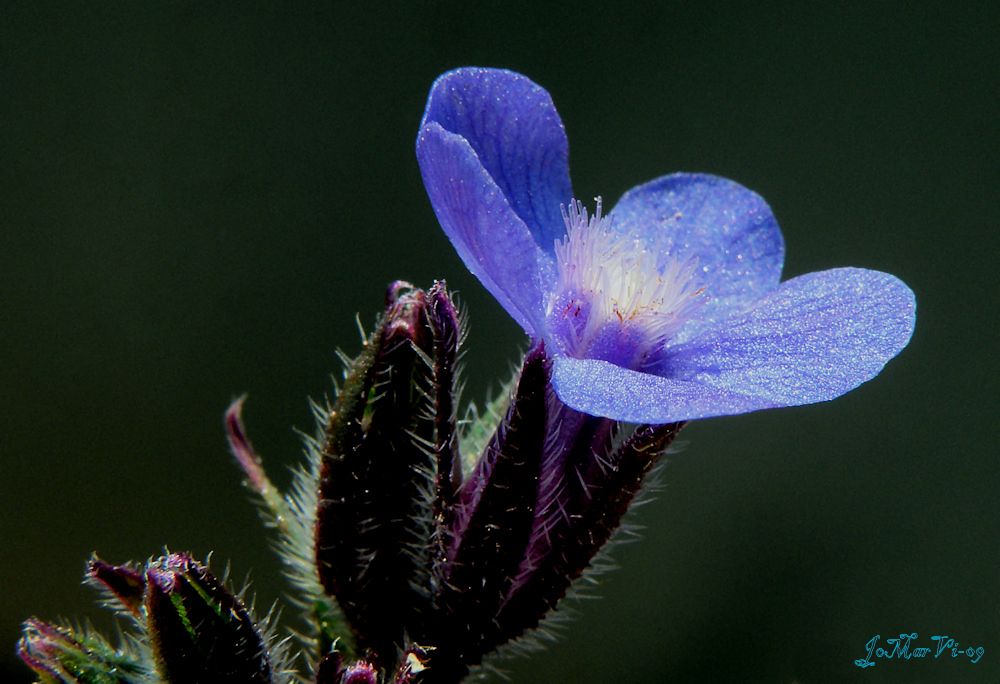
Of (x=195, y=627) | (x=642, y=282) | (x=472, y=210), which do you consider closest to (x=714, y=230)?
(x=642, y=282)

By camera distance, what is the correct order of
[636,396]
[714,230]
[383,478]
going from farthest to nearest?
1. [714,230]
2. [383,478]
3. [636,396]

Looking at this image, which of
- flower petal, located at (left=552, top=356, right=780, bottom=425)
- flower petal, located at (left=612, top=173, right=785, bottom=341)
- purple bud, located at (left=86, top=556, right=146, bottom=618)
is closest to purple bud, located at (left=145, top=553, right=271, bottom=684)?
purple bud, located at (left=86, top=556, right=146, bottom=618)

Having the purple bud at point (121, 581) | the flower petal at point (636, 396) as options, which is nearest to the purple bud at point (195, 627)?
the purple bud at point (121, 581)

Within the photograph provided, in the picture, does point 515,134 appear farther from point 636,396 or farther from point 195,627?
point 195,627

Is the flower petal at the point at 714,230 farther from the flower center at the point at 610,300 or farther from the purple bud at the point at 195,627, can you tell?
the purple bud at the point at 195,627

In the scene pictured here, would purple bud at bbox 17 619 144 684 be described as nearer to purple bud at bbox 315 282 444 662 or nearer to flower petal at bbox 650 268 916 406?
purple bud at bbox 315 282 444 662

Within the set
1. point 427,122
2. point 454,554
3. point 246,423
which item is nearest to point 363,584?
point 454,554
